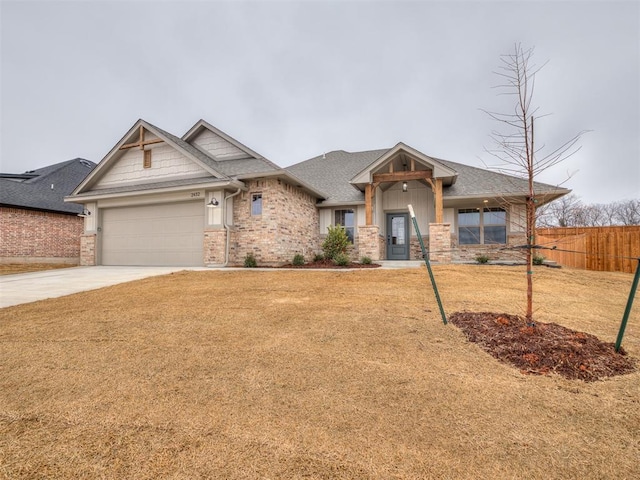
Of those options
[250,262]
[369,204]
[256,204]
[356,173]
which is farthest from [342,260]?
[356,173]

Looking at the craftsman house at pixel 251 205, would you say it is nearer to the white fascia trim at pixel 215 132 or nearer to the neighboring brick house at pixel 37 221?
the white fascia trim at pixel 215 132

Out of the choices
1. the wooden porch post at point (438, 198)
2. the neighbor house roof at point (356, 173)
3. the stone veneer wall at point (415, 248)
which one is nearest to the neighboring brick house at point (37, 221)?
the neighbor house roof at point (356, 173)

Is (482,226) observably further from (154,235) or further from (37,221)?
(37,221)

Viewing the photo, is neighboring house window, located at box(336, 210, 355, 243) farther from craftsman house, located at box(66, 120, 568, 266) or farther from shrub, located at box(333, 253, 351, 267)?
shrub, located at box(333, 253, 351, 267)

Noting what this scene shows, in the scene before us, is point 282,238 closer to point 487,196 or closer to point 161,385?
point 487,196

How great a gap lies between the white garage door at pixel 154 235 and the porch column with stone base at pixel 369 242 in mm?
6583

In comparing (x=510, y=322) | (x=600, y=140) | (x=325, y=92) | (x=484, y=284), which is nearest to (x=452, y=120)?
(x=325, y=92)

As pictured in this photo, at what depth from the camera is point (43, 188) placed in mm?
16875

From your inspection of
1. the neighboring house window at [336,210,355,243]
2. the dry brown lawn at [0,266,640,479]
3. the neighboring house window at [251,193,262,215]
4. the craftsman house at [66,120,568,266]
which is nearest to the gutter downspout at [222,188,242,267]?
the craftsman house at [66,120,568,266]

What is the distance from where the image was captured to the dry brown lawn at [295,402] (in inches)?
64.6

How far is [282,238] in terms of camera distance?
11.9 metres

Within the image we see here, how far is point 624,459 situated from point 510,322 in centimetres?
244

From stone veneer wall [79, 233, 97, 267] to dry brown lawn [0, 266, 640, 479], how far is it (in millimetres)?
10422

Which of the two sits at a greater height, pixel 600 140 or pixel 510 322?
pixel 600 140
